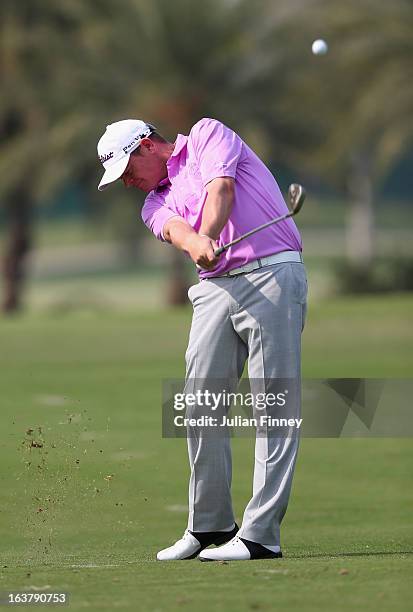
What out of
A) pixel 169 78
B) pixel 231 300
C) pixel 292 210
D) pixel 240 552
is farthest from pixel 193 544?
pixel 169 78

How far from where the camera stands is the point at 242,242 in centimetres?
543

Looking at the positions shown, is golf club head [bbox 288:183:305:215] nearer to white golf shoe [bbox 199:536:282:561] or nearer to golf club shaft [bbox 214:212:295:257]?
golf club shaft [bbox 214:212:295:257]

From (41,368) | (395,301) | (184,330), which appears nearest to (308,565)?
(41,368)

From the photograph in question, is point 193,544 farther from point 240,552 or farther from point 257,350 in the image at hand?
point 257,350

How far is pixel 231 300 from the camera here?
17.9 feet

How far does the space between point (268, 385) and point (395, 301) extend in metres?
20.5

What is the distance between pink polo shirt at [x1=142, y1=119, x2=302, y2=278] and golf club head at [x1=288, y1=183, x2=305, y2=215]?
0.07 meters

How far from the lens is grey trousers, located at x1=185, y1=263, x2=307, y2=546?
17.7ft

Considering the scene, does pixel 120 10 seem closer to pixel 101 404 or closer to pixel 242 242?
pixel 101 404

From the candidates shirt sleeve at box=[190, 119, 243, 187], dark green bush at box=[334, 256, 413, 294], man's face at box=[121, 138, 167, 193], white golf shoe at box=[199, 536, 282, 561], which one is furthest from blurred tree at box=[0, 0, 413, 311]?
white golf shoe at box=[199, 536, 282, 561]

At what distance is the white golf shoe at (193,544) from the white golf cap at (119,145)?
1456 mm

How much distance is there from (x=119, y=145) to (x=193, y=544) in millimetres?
1625

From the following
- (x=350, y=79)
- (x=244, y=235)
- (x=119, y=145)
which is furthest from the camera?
(x=350, y=79)

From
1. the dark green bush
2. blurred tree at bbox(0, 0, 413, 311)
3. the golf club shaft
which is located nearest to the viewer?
the golf club shaft
